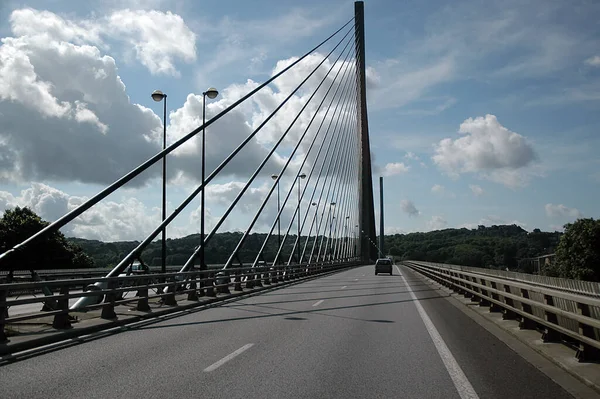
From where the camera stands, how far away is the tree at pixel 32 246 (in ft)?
183

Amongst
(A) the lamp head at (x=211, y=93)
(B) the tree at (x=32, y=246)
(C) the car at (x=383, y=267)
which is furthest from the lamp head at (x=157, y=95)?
(B) the tree at (x=32, y=246)

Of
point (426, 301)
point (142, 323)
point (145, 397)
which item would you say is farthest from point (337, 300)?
point (145, 397)

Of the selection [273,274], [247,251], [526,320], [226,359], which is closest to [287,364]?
[226,359]

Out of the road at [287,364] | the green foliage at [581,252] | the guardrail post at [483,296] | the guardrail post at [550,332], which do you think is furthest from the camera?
the green foliage at [581,252]

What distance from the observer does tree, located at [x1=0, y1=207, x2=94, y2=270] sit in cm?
5585

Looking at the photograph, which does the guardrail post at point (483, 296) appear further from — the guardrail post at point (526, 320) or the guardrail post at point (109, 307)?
the guardrail post at point (109, 307)

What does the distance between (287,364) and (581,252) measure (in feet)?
231

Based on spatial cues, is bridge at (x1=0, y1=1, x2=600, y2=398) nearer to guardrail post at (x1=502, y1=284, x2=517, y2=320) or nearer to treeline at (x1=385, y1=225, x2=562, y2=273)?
guardrail post at (x1=502, y1=284, x2=517, y2=320)

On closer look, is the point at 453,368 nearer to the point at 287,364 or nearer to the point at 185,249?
the point at 287,364

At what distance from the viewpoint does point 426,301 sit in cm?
1953

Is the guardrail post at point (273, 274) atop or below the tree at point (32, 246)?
below

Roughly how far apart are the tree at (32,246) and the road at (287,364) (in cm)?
4806

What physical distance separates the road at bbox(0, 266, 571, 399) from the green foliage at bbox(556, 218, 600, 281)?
204ft

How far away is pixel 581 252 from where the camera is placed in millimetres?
69625
